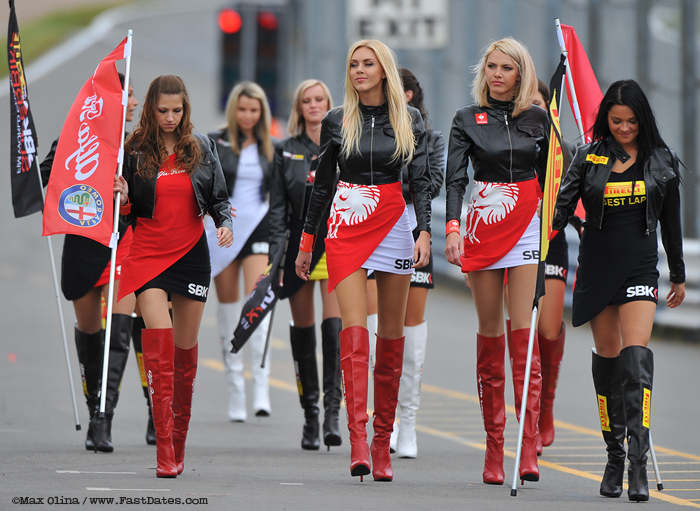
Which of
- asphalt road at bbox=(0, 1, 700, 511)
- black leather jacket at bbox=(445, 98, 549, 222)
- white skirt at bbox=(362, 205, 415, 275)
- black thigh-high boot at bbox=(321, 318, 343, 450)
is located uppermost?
black leather jacket at bbox=(445, 98, 549, 222)

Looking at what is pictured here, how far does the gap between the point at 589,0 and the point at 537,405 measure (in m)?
11.0

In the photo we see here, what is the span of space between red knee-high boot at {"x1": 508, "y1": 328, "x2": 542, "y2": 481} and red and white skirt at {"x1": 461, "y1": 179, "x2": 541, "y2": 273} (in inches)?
15.6

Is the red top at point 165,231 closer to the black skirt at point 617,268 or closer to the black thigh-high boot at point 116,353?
the black thigh-high boot at point 116,353

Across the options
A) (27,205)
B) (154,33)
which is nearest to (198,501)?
(27,205)

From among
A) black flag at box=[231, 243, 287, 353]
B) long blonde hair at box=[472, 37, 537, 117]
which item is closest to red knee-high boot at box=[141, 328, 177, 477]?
black flag at box=[231, 243, 287, 353]

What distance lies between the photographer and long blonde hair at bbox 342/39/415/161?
20.5 ft

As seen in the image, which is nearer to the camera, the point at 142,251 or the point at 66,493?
the point at 66,493

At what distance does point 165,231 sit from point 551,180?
2.03 m

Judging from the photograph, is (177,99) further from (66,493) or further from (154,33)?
(154,33)

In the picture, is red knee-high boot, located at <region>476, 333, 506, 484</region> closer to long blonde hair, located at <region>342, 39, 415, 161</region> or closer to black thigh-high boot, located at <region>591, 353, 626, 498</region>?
black thigh-high boot, located at <region>591, 353, 626, 498</region>

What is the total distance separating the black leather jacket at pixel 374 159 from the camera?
20.5 ft

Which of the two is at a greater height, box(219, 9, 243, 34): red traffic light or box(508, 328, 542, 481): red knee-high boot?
box(219, 9, 243, 34): red traffic light

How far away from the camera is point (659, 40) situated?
14.7 metres

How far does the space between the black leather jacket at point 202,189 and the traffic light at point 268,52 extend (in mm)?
14681
